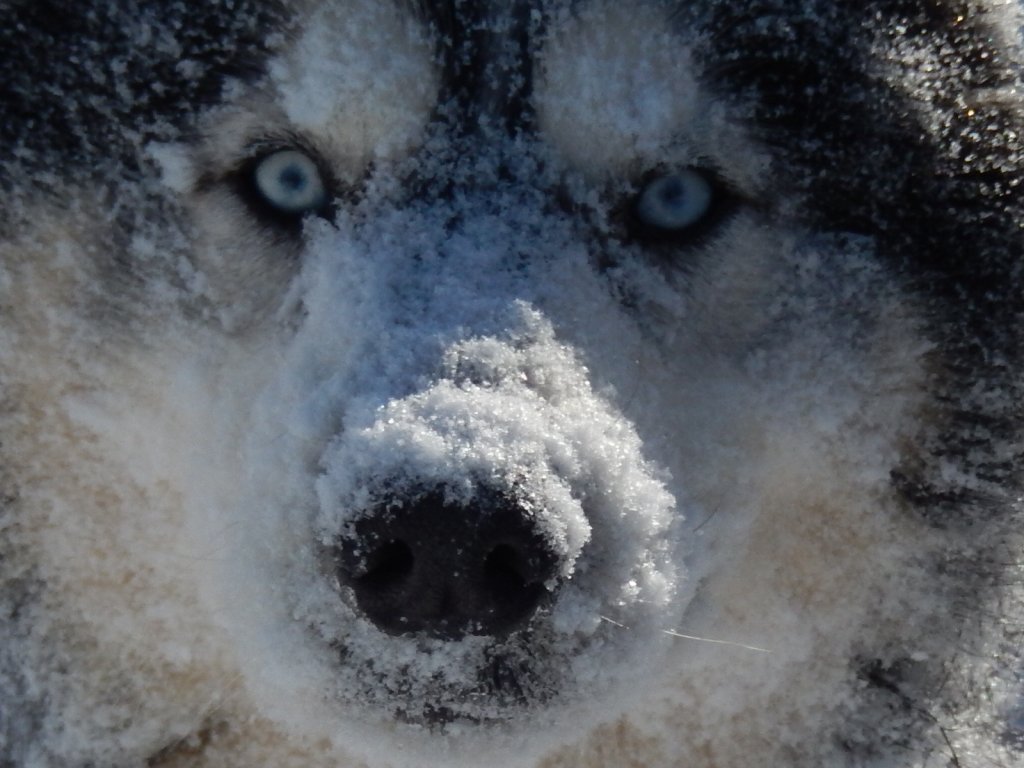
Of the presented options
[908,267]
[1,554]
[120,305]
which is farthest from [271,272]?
[908,267]

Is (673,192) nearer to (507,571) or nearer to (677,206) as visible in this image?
(677,206)

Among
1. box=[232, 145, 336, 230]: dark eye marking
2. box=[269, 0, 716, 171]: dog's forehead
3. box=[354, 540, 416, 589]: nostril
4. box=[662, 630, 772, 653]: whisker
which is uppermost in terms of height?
box=[269, 0, 716, 171]: dog's forehead

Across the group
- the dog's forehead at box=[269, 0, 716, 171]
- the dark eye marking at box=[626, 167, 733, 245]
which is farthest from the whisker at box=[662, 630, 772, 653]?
the dog's forehead at box=[269, 0, 716, 171]

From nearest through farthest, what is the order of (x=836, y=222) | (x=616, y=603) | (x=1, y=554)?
(x=616, y=603) → (x=836, y=222) → (x=1, y=554)

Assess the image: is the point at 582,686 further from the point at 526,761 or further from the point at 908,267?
the point at 908,267

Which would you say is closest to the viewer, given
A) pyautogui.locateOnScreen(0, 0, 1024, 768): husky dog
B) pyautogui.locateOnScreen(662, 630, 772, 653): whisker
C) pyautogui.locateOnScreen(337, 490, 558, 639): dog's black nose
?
pyautogui.locateOnScreen(337, 490, 558, 639): dog's black nose

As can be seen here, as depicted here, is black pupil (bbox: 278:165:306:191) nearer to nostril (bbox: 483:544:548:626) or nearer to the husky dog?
the husky dog
